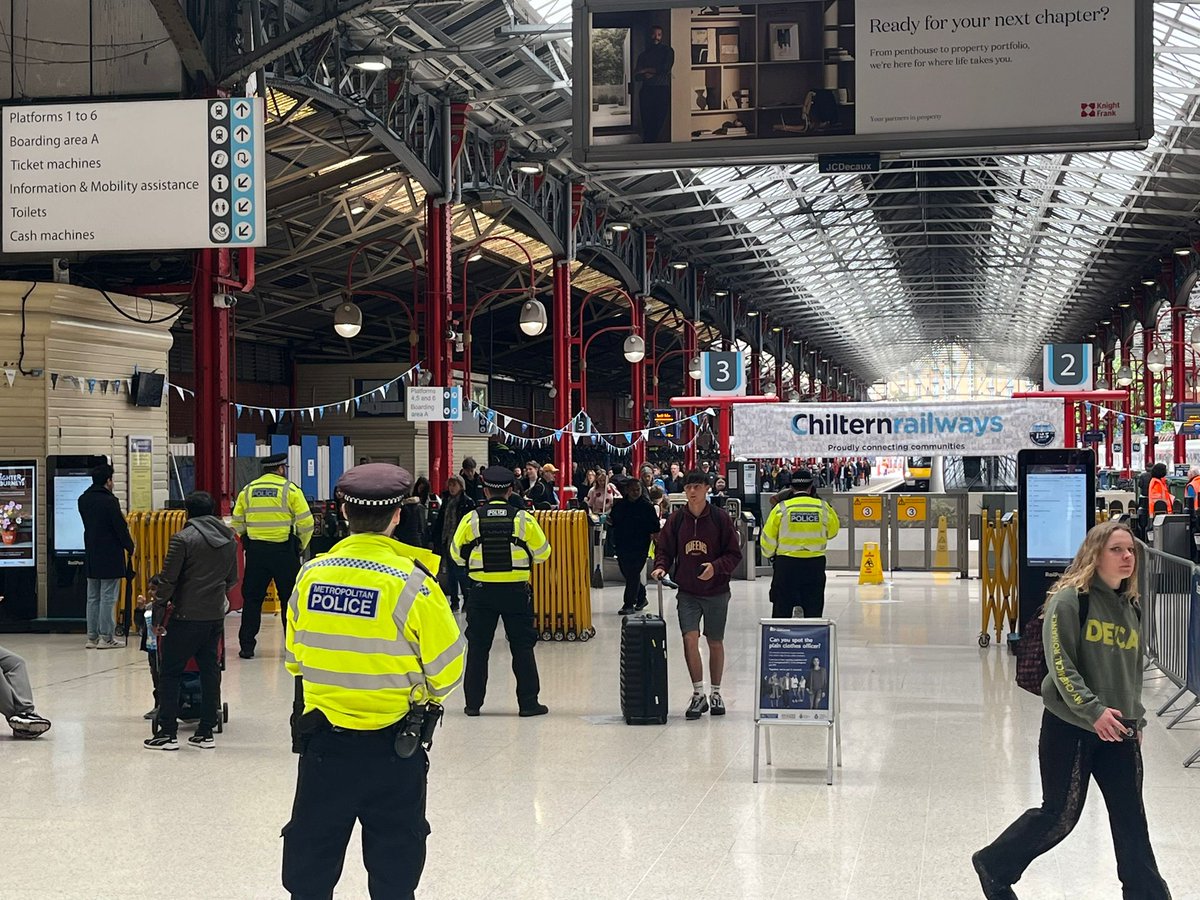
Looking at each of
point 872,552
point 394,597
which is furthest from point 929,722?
point 872,552

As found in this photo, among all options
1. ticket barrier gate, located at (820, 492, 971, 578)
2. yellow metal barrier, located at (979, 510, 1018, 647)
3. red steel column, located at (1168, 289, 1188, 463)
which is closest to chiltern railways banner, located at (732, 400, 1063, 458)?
yellow metal barrier, located at (979, 510, 1018, 647)

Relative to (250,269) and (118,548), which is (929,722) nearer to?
(118,548)

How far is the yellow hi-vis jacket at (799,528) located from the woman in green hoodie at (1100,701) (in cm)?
653

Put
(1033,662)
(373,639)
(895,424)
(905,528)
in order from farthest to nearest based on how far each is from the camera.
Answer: (905,528), (895,424), (1033,662), (373,639)

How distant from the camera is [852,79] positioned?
30.4 ft

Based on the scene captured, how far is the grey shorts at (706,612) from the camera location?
10062 millimetres

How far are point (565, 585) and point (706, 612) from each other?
16.0 ft

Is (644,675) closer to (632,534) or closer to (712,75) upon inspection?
(712,75)

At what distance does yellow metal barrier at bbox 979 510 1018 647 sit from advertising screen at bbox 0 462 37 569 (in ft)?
31.4

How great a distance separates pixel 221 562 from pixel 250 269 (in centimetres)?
726

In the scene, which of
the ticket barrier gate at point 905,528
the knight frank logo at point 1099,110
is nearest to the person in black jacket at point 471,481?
the ticket barrier gate at point 905,528

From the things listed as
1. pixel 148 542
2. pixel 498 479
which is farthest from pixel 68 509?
pixel 498 479

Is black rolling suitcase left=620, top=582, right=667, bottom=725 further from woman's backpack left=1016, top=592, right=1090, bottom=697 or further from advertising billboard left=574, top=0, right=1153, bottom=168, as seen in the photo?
woman's backpack left=1016, top=592, right=1090, bottom=697

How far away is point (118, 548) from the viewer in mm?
13797
